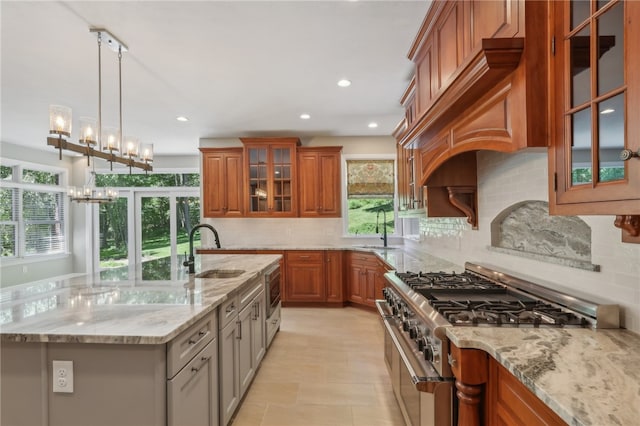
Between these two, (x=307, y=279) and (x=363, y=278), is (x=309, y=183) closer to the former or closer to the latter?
(x=307, y=279)

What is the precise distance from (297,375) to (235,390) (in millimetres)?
818

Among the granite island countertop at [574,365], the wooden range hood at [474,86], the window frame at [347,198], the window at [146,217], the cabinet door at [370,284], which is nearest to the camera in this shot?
the granite island countertop at [574,365]

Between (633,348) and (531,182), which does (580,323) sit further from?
(531,182)

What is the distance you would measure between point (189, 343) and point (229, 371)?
680 millimetres

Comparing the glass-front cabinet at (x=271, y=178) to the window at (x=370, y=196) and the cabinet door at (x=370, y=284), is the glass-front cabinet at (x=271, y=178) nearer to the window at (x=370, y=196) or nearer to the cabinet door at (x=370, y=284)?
the window at (x=370, y=196)

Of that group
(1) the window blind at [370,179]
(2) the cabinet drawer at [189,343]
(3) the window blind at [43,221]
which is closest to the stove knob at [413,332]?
(2) the cabinet drawer at [189,343]

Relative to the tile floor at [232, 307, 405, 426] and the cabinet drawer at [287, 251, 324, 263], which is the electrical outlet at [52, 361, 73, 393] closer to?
the tile floor at [232, 307, 405, 426]

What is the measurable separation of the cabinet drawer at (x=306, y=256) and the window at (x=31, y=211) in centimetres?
522

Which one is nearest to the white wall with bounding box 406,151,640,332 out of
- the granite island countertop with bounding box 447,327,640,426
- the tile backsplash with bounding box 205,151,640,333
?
the tile backsplash with bounding box 205,151,640,333

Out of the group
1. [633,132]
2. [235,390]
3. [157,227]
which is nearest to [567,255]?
[633,132]

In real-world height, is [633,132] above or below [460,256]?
above

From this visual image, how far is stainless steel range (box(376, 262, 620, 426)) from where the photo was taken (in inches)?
53.1

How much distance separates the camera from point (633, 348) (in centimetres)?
110

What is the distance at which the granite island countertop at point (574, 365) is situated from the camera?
765mm
